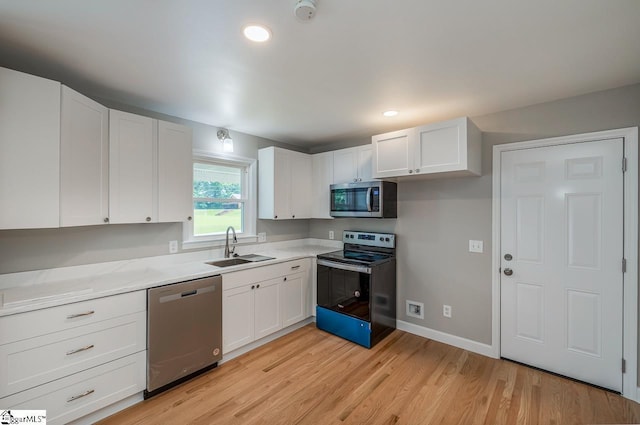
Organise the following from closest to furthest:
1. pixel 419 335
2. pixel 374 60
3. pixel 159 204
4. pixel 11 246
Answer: pixel 374 60, pixel 11 246, pixel 159 204, pixel 419 335

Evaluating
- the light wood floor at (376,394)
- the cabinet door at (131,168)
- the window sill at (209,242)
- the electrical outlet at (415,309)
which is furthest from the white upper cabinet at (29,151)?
the electrical outlet at (415,309)

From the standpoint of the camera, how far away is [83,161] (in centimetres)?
200

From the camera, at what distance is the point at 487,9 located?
4.42ft

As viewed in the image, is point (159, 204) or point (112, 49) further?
point (159, 204)

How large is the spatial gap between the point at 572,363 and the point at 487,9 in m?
2.90

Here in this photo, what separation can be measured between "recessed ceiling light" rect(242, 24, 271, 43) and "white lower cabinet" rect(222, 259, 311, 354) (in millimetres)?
1971

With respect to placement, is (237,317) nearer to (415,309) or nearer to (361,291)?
(361,291)

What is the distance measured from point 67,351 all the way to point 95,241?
→ 93cm

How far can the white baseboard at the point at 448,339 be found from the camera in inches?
111

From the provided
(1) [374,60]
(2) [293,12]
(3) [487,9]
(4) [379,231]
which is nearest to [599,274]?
(4) [379,231]

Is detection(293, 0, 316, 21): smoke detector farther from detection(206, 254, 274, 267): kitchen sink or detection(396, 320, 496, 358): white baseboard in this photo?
detection(396, 320, 496, 358): white baseboard

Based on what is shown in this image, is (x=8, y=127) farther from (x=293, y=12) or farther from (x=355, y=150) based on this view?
(x=355, y=150)

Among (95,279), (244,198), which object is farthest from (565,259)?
(95,279)

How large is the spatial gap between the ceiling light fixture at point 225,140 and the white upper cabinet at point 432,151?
5.53 feet
